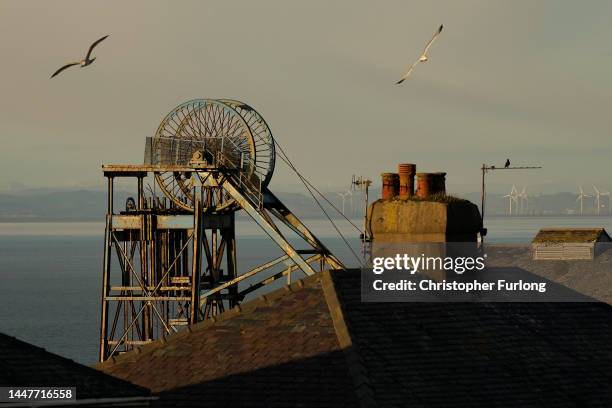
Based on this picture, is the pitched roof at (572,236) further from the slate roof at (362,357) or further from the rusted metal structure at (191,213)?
the slate roof at (362,357)

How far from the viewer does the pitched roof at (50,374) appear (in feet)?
88.3

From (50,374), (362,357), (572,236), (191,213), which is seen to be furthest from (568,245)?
(50,374)

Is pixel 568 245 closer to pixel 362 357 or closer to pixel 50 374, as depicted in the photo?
pixel 362 357

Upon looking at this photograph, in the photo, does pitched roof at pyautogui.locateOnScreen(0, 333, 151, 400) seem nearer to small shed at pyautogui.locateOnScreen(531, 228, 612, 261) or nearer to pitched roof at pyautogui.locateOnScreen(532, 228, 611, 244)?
small shed at pyautogui.locateOnScreen(531, 228, 612, 261)

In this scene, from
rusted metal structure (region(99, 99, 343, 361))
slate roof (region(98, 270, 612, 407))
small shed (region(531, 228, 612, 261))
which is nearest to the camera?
slate roof (region(98, 270, 612, 407))

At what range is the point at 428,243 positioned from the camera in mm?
41062

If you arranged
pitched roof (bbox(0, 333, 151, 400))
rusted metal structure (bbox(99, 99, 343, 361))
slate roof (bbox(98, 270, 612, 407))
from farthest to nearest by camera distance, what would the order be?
rusted metal structure (bbox(99, 99, 343, 361)), slate roof (bbox(98, 270, 612, 407)), pitched roof (bbox(0, 333, 151, 400))

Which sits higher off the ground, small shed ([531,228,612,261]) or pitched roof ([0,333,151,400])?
small shed ([531,228,612,261])

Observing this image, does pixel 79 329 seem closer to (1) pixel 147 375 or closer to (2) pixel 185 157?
(2) pixel 185 157

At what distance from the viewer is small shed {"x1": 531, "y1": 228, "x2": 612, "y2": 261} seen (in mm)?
97250

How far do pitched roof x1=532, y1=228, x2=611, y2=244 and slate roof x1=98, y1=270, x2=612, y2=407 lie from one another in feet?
191

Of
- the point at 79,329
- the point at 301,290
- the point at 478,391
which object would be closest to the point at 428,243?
the point at 301,290

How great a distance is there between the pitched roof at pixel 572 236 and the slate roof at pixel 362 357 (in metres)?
58.3

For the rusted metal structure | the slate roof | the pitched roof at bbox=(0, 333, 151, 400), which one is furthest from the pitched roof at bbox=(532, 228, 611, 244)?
the pitched roof at bbox=(0, 333, 151, 400)
